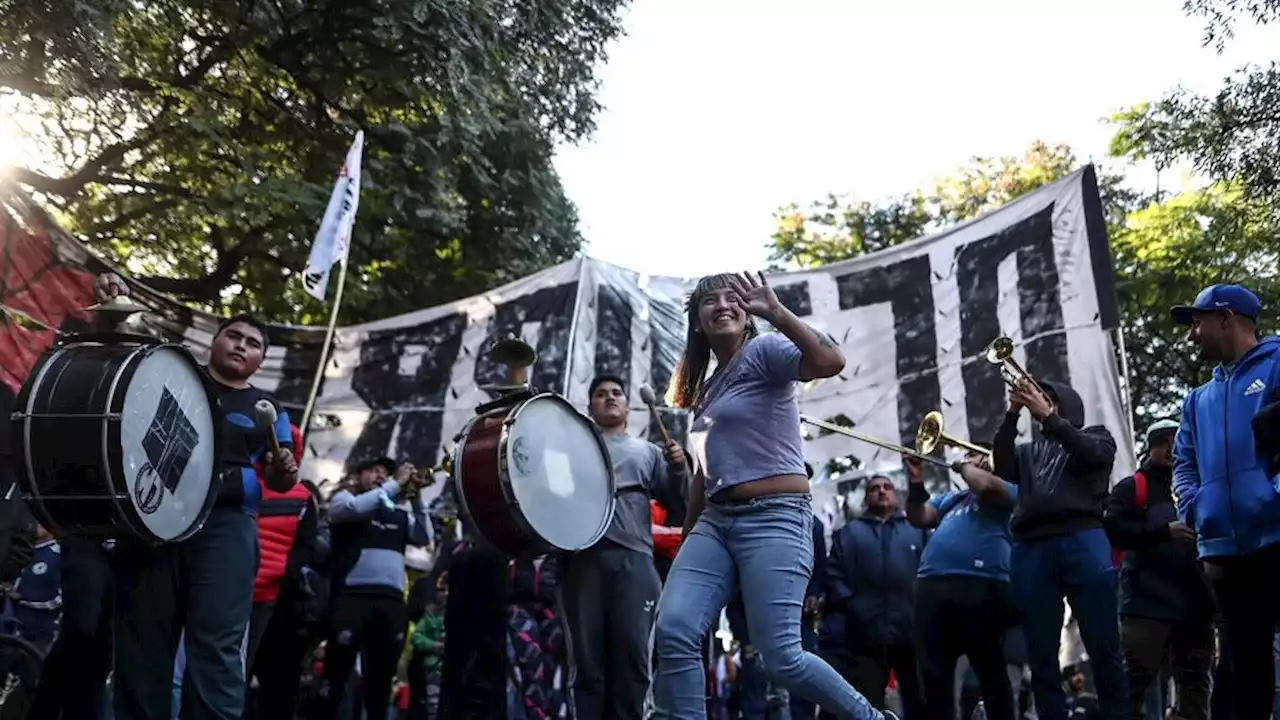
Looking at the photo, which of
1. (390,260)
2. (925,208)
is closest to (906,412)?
(390,260)

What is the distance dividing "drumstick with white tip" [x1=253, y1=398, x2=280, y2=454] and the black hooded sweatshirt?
3717 millimetres

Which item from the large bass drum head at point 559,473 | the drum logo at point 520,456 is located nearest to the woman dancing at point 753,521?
the large bass drum head at point 559,473

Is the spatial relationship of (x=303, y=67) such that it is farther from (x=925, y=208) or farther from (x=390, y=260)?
(x=925, y=208)

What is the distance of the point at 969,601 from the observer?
7238mm

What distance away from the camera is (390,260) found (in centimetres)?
1672

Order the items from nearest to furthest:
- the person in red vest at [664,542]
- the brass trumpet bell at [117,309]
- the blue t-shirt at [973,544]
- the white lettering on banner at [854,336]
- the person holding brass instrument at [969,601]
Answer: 1. the brass trumpet bell at [117,309]
2. the person holding brass instrument at [969,601]
3. the blue t-shirt at [973,544]
4. the person in red vest at [664,542]
5. the white lettering on banner at [854,336]

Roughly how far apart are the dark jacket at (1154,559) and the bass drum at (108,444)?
201 inches

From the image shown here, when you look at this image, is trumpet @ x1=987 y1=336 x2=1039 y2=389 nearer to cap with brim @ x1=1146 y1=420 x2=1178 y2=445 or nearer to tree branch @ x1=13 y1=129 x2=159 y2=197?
cap with brim @ x1=1146 y1=420 x2=1178 y2=445

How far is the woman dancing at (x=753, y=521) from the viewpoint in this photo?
4.39 metres

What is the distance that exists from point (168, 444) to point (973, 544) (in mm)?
4516

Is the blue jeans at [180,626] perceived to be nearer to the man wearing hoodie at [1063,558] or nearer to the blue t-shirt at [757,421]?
the blue t-shirt at [757,421]

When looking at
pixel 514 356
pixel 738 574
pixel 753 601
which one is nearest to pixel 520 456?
pixel 514 356

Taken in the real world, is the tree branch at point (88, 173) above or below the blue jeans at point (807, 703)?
above

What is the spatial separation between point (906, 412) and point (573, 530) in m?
6.26
